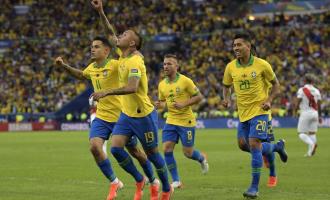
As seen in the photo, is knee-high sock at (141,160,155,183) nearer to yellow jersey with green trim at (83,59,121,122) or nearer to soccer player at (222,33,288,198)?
yellow jersey with green trim at (83,59,121,122)

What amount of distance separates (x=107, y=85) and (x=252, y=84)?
8.17 ft

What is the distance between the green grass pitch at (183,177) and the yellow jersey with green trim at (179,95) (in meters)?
1.24

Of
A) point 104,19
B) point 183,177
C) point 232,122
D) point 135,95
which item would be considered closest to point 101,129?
point 135,95

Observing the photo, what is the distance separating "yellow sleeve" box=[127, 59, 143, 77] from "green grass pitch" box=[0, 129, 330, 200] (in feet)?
8.05

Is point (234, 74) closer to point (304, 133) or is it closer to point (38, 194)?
point (38, 194)

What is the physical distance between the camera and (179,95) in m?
15.3

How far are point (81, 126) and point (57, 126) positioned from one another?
61.8 inches

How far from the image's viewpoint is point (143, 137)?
11312mm

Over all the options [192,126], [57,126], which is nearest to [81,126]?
[57,126]

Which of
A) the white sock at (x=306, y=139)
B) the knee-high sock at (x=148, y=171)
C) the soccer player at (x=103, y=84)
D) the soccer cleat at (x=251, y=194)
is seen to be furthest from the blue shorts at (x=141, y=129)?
the white sock at (x=306, y=139)

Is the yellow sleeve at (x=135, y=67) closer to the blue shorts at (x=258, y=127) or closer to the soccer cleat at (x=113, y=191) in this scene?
the soccer cleat at (x=113, y=191)

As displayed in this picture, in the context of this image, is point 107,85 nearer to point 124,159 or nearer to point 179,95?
point 124,159

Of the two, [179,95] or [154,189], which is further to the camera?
[179,95]

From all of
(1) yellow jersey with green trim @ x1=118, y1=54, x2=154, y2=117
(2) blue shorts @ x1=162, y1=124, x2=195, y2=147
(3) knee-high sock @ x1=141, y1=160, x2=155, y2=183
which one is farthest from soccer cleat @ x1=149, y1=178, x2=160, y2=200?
(2) blue shorts @ x1=162, y1=124, x2=195, y2=147
